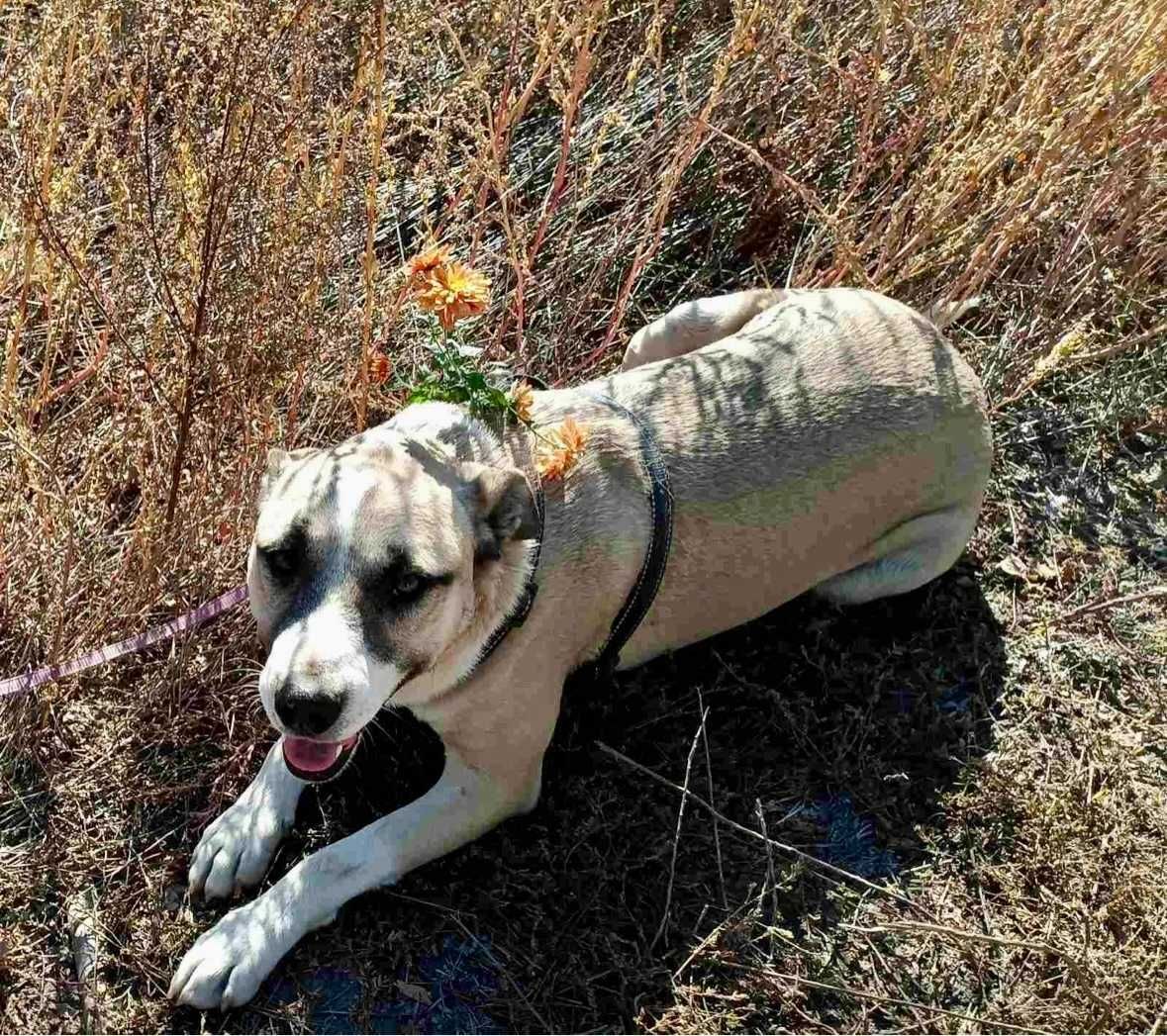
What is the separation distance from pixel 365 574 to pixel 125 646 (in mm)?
1062

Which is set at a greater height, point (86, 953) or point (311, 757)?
point (311, 757)

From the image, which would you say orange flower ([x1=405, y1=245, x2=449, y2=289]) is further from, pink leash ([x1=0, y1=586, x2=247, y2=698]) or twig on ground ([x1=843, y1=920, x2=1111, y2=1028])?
twig on ground ([x1=843, y1=920, x2=1111, y2=1028])

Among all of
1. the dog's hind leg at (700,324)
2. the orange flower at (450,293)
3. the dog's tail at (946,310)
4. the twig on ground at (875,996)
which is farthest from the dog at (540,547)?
the twig on ground at (875,996)

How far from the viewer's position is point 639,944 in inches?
123

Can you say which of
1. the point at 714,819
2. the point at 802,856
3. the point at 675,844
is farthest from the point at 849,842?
the point at 675,844

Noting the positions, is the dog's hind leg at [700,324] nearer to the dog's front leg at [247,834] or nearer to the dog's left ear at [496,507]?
the dog's left ear at [496,507]

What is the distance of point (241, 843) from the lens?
3.05m

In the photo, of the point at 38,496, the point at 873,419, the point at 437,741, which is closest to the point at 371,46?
the point at 38,496

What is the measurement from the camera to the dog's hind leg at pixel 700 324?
390 cm

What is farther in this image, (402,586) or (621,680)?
(621,680)

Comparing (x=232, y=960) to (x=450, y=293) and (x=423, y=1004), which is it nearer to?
(x=423, y=1004)

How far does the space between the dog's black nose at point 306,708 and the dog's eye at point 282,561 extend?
0.90 feet

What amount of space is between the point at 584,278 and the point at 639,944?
96.0 inches

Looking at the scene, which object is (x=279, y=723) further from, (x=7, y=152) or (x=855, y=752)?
(x=7, y=152)
